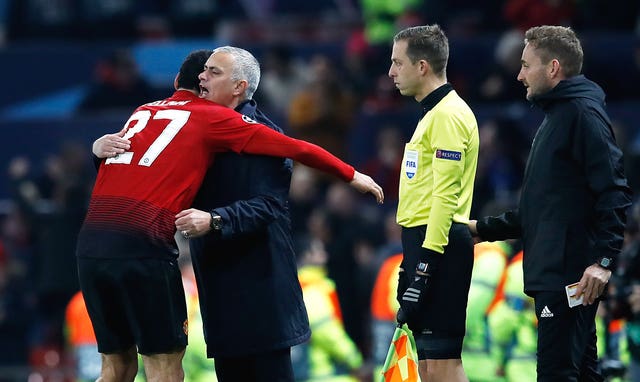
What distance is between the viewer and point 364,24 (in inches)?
672

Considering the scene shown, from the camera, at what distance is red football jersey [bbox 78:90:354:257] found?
6969 mm

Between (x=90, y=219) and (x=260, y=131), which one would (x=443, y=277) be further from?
(x=90, y=219)

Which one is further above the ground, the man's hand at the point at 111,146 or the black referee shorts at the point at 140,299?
the man's hand at the point at 111,146

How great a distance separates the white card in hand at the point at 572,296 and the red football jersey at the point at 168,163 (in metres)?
1.25

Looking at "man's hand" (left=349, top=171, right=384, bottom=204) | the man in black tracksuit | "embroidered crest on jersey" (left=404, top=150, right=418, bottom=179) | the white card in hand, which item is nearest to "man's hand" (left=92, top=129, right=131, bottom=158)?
"man's hand" (left=349, top=171, right=384, bottom=204)

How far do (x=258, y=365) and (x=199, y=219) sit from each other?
0.86 m

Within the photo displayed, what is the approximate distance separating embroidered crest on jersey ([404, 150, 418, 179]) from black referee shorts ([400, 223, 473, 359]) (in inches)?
10.9

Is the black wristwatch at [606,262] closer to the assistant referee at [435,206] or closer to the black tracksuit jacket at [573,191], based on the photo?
the black tracksuit jacket at [573,191]

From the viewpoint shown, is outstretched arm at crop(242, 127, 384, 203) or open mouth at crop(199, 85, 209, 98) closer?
outstretched arm at crop(242, 127, 384, 203)

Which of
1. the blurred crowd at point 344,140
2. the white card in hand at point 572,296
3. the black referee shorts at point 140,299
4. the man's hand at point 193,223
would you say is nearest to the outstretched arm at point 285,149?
the man's hand at point 193,223

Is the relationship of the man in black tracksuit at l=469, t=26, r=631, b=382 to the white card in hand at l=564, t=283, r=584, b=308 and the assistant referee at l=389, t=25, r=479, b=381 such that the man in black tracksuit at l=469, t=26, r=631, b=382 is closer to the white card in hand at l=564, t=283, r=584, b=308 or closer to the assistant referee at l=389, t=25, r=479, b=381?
the white card in hand at l=564, t=283, r=584, b=308

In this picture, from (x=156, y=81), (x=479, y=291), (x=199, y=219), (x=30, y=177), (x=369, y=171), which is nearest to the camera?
(x=199, y=219)

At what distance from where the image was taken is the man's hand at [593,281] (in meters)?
6.65

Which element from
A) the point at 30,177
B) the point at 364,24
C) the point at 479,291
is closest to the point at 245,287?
the point at 479,291
